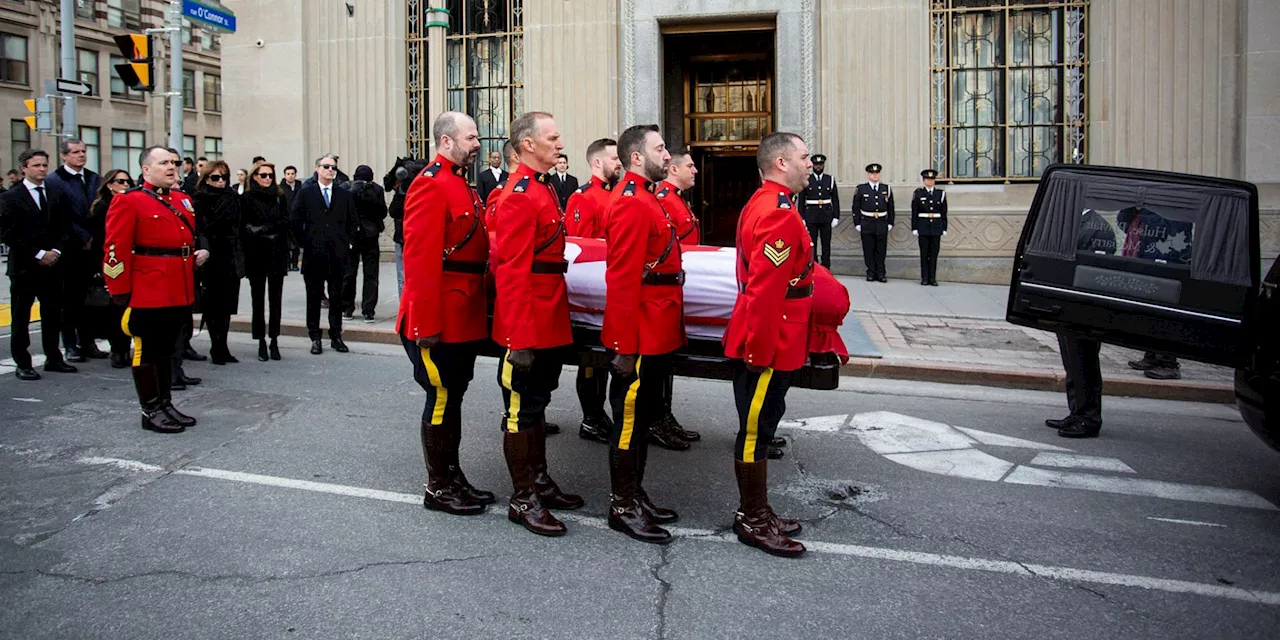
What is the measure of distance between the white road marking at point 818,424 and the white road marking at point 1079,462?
1386 millimetres

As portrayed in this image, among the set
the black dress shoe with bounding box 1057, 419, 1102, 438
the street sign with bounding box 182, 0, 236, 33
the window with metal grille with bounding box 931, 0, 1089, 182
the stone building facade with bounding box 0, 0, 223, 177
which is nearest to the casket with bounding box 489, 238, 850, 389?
the black dress shoe with bounding box 1057, 419, 1102, 438

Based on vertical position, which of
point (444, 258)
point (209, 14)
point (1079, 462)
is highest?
point (209, 14)

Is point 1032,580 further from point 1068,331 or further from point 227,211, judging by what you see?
point 227,211

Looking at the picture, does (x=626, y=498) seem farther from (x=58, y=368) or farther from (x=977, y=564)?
(x=58, y=368)

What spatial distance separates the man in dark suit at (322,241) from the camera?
33.6ft

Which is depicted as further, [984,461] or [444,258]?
[984,461]

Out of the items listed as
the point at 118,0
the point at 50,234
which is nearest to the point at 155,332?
the point at 50,234

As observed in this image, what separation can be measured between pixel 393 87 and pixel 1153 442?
566 inches

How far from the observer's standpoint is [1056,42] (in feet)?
51.7

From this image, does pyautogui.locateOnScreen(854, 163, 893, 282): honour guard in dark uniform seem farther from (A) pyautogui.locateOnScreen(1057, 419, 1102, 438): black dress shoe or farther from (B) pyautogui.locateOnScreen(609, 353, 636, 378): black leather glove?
(B) pyautogui.locateOnScreen(609, 353, 636, 378): black leather glove

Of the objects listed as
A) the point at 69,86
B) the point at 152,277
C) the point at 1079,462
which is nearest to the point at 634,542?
the point at 1079,462

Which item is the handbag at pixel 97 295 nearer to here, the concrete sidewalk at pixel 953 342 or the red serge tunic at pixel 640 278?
the concrete sidewalk at pixel 953 342

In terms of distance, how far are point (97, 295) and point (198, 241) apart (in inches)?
40.8

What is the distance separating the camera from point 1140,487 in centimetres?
573
